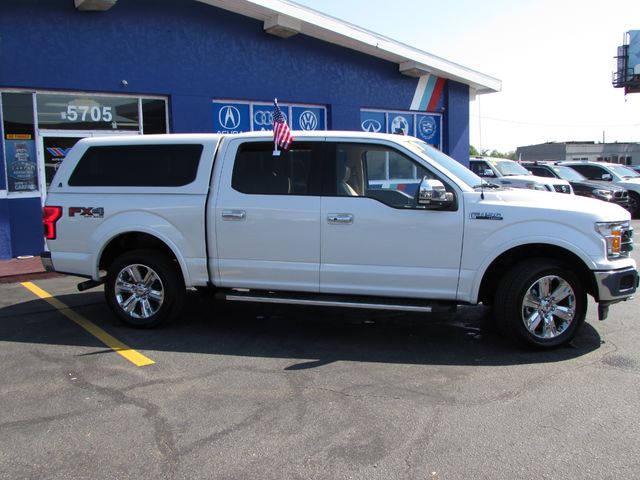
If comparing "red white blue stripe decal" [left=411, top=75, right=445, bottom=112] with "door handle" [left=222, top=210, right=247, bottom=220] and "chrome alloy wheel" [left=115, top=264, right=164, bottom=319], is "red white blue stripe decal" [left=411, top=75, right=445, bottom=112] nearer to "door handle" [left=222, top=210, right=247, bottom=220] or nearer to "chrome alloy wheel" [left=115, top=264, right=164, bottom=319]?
"door handle" [left=222, top=210, right=247, bottom=220]

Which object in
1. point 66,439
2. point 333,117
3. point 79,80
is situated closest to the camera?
point 66,439

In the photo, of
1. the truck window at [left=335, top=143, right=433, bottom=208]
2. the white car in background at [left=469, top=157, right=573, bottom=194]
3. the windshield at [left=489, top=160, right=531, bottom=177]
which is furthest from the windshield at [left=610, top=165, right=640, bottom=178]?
the truck window at [left=335, top=143, right=433, bottom=208]

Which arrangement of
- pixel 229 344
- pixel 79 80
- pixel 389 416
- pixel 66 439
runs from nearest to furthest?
1. pixel 66 439
2. pixel 389 416
3. pixel 229 344
4. pixel 79 80

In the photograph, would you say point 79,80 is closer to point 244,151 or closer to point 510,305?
point 244,151

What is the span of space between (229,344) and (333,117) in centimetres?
967

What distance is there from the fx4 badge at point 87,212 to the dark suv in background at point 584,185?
581 inches

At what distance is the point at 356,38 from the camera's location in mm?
13695

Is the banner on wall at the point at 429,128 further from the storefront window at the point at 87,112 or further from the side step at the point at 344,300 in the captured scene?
the side step at the point at 344,300

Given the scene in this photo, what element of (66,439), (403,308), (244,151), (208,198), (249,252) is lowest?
(66,439)

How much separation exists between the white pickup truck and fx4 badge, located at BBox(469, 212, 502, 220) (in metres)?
0.01

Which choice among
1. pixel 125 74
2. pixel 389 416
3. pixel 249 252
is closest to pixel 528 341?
pixel 389 416

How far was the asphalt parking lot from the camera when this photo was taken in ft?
Answer: 11.1

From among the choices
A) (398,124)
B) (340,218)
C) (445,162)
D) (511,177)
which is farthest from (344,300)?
(398,124)

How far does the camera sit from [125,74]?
1103cm
